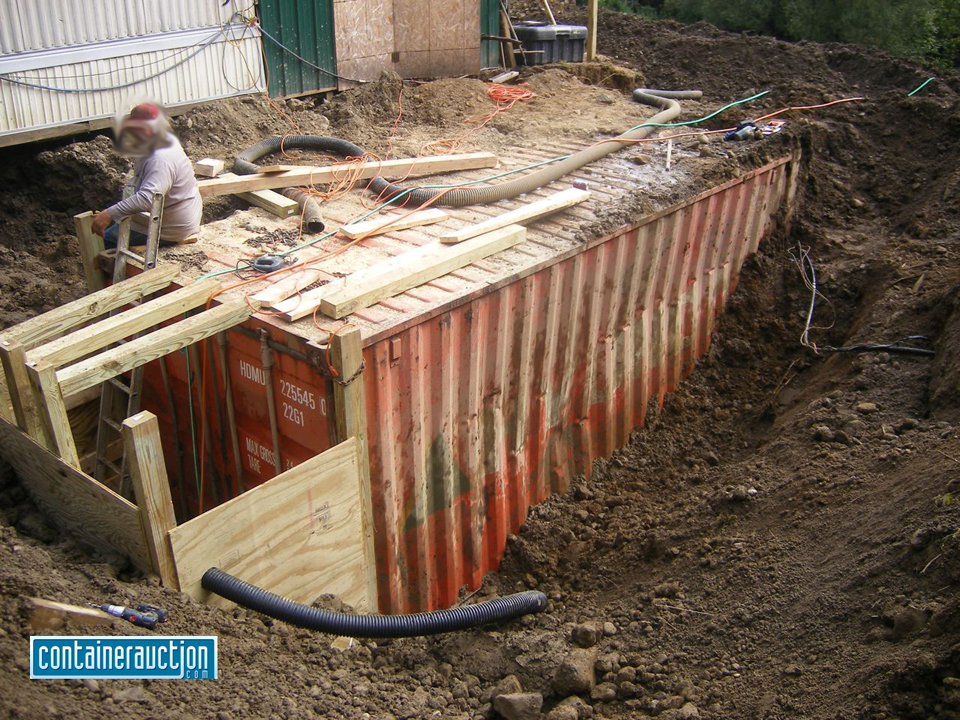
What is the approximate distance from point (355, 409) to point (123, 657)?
193 centimetres

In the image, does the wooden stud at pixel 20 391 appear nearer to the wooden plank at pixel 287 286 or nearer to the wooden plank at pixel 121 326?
the wooden plank at pixel 121 326

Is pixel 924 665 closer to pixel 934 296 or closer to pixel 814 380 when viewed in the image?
pixel 814 380

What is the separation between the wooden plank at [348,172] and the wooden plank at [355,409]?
2.98 meters

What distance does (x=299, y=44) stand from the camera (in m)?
11.6

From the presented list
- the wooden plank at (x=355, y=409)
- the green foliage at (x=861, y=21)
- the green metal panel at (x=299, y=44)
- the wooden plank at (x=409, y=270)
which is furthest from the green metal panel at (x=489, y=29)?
the wooden plank at (x=355, y=409)

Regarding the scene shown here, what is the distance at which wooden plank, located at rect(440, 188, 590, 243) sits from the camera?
7.07 m

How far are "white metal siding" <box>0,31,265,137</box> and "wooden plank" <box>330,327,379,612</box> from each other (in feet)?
18.4

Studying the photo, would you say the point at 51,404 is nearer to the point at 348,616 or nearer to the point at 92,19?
the point at 348,616

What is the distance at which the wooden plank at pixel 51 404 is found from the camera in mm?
4996

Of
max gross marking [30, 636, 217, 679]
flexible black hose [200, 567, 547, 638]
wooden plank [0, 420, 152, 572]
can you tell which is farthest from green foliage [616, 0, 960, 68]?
max gross marking [30, 636, 217, 679]

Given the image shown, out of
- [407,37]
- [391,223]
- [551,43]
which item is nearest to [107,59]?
[407,37]

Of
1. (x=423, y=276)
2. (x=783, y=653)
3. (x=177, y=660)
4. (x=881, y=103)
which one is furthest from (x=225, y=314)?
(x=881, y=103)

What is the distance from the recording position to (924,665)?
450 cm

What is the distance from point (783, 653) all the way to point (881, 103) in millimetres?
10295
